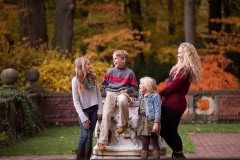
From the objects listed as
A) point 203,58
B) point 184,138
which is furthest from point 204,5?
point 184,138

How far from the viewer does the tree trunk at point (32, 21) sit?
21281 millimetres

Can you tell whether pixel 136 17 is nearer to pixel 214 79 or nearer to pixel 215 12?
pixel 215 12

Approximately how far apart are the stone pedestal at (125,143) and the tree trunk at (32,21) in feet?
39.9

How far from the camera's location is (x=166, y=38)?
94.1 ft

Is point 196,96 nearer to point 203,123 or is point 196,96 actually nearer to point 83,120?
point 203,123

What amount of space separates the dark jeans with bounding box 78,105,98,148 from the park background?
3.01m

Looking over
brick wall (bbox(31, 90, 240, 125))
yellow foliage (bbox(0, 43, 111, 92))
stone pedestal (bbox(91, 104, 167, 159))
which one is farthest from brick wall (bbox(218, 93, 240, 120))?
stone pedestal (bbox(91, 104, 167, 159))

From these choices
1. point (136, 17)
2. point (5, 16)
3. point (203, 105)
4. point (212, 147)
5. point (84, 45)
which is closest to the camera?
point (212, 147)

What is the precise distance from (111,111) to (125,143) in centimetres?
65

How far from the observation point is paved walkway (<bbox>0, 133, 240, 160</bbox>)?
1084cm

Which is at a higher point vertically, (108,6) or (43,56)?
(108,6)

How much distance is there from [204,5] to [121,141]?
80.6 ft

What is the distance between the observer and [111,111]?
9.33m

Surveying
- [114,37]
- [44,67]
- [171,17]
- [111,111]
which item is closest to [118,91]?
[111,111]
